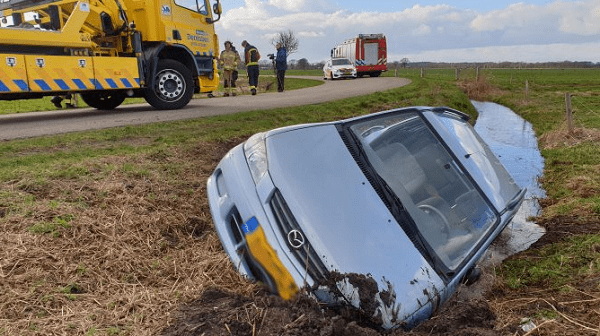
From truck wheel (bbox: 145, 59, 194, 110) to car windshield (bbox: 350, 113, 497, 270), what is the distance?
8.63 metres

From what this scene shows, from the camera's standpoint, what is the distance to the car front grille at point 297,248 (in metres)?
3.02

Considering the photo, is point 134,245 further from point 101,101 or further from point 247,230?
point 101,101

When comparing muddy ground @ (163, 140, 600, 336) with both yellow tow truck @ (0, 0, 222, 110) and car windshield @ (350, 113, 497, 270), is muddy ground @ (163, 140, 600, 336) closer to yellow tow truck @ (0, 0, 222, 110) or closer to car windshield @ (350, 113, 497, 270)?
car windshield @ (350, 113, 497, 270)

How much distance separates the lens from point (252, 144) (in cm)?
410

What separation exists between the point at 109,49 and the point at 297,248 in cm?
990

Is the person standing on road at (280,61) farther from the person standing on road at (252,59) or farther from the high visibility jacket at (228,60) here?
the high visibility jacket at (228,60)

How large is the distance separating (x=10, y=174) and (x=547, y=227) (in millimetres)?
6125

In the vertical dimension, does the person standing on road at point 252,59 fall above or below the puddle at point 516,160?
above

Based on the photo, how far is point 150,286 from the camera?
3479mm

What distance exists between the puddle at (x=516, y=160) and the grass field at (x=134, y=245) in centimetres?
25

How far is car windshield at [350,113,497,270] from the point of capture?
357cm

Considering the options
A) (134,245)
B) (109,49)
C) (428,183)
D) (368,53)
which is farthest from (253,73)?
(368,53)

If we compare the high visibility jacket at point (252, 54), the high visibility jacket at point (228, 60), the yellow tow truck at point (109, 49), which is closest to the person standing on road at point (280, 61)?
the high visibility jacket at point (252, 54)

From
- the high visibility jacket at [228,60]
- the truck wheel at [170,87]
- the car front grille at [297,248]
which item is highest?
the high visibility jacket at [228,60]
